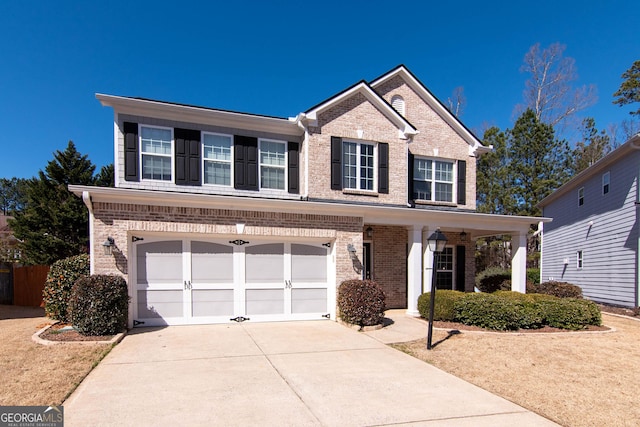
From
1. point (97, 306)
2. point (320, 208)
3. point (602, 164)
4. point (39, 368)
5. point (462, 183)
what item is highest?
point (602, 164)

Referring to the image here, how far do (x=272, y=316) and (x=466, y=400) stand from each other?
603 cm

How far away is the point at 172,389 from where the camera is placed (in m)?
4.97

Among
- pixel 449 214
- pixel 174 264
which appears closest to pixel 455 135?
pixel 449 214

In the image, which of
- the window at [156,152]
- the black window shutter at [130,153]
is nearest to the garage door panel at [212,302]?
the window at [156,152]

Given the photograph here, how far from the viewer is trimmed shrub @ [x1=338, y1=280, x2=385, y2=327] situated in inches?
363

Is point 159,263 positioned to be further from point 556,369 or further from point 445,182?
point 445,182

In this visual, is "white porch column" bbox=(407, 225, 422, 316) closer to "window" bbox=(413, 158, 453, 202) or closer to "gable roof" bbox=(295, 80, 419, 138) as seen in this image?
"window" bbox=(413, 158, 453, 202)

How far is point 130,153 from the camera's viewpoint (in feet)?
33.8

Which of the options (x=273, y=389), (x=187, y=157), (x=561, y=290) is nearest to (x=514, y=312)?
(x=561, y=290)

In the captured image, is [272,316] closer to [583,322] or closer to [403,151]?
[403,151]

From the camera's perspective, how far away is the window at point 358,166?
11.8 metres

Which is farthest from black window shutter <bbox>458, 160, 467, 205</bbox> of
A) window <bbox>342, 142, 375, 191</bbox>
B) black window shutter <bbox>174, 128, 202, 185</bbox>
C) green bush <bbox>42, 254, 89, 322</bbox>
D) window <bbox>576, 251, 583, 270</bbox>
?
green bush <bbox>42, 254, 89, 322</bbox>

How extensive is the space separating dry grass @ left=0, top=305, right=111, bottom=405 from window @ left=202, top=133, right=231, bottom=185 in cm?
558

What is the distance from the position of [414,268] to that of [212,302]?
240 inches
